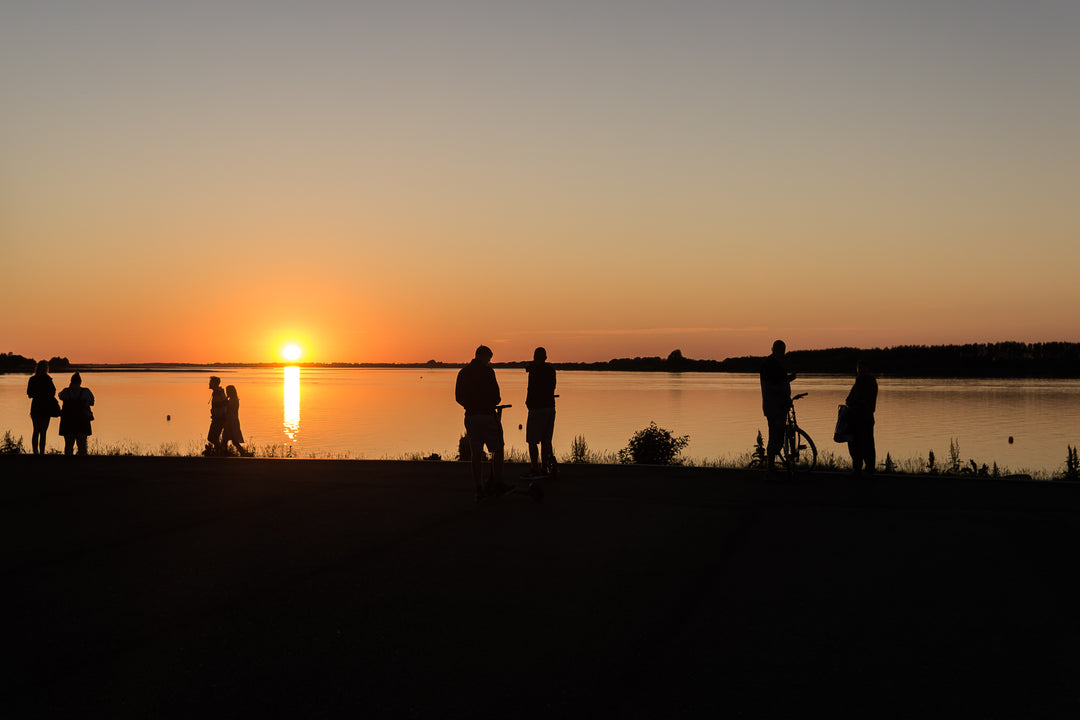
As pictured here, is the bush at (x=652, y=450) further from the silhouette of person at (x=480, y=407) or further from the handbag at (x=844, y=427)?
the silhouette of person at (x=480, y=407)

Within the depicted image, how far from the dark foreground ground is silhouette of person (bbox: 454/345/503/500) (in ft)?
1.48

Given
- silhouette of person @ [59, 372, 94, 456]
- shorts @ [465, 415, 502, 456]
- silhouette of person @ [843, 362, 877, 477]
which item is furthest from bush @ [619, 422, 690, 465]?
silhouette of person @ [59, 372, 94, 456]

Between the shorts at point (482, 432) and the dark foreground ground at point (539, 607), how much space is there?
86 cm

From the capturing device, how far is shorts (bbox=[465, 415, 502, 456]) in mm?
12938

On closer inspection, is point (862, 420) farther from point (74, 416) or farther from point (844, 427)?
point (74, 416)

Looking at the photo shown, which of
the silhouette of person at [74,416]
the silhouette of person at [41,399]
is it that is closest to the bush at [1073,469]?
the silhouette of person at [74,416]

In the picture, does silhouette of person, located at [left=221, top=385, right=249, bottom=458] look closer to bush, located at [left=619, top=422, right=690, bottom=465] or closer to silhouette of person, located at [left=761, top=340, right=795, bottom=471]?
bush, located at [left=619, top=422, right=690, bottom=465]

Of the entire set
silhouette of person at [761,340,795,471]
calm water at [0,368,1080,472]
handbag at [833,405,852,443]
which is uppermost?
silhouette of person at [761,340,795,471]

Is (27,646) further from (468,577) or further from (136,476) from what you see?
(136,476)

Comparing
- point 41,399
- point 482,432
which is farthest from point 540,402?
point 41,399

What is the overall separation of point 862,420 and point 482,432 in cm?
776

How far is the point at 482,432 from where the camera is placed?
1296cm

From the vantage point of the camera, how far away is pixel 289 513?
11.7m

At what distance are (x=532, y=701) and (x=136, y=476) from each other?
13.4 m
